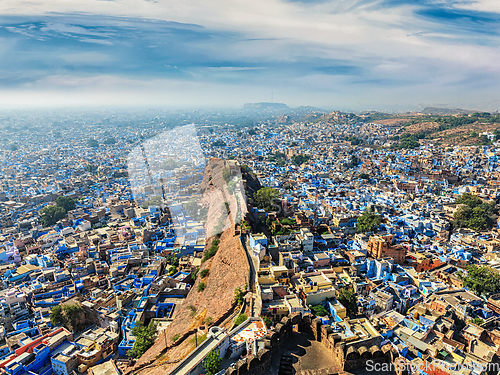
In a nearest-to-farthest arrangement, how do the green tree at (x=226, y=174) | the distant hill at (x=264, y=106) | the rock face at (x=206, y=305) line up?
the rock face at (x=206, y=305) < the green tree at (x=226, y=174) < the distant hill at (x=264, y=106)

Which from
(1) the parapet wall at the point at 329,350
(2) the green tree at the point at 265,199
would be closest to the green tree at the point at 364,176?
(2) the green tree at the point at 265,199

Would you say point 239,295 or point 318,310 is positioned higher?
point 239,295

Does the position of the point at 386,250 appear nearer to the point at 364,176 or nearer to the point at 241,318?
the point at 241,318

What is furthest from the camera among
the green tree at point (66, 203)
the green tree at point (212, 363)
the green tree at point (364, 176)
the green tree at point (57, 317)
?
the green tree at point (364, 176)

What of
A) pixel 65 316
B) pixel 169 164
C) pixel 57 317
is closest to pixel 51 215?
pixel 169 164

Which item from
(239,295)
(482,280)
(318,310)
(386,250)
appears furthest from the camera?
(386,250)

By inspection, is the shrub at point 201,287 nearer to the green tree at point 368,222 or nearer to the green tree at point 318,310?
the green tree at point 318,310
